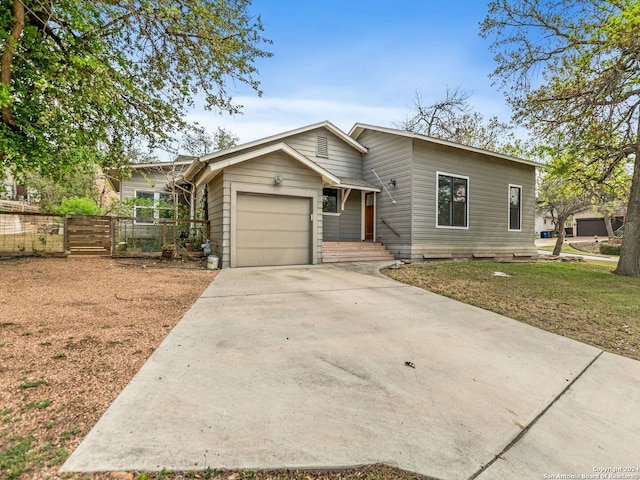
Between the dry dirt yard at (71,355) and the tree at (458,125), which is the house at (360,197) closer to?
the dry dirt yard at (71,355)

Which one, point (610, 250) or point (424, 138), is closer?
point (424, 138)

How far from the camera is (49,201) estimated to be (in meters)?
24.5

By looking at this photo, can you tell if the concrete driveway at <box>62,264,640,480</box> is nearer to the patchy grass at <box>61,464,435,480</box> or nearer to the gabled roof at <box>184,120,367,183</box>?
the patchy grass at <box>61,464,435,480</box>

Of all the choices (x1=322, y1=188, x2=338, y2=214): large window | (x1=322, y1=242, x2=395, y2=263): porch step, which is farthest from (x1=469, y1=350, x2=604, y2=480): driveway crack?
(x1=322, y1=188, x2=338, y2=214): large window

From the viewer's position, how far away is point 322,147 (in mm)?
12016

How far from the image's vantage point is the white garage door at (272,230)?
8.60 m

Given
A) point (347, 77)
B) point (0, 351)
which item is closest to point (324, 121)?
point (347, 77)

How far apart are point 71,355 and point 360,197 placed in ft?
35.6

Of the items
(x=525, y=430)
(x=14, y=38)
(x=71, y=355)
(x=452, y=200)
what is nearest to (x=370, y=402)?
(x=525, y=430)

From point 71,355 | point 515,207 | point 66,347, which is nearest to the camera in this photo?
point 71,355

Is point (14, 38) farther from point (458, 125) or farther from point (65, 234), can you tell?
point (458, 125)

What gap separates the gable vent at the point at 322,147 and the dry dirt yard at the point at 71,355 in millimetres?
7409

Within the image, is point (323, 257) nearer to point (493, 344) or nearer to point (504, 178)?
point (493, 344)

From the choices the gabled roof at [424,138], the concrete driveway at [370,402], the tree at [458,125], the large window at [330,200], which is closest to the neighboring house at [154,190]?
the large window at [330,200]
